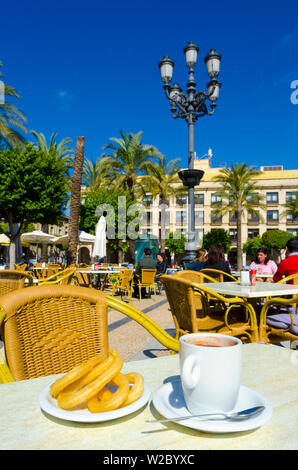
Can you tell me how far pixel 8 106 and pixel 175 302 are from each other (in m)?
19.3

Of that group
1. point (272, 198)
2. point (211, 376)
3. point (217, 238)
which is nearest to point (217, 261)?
point (211, 376)

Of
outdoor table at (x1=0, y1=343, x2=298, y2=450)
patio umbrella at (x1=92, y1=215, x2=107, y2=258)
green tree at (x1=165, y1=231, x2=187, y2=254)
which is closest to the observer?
outdoor table at (x1=0, y1=343, x2=298, y2=450)

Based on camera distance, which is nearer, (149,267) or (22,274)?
(22,274)

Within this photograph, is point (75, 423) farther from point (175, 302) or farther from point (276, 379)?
point (175, 302)

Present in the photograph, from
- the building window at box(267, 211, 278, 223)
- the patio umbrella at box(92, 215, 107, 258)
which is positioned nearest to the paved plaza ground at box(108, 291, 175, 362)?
the patio umbrella at box(92, 215, 107, 258)

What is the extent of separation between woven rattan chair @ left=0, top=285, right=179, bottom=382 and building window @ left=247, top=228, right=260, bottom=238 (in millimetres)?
54590

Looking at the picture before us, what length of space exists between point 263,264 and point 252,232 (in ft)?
156

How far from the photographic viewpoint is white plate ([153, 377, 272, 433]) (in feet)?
2.10

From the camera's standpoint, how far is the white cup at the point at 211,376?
0.70 metres

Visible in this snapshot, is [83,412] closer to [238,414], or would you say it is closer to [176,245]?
[238,414]

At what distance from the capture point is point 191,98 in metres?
9.51

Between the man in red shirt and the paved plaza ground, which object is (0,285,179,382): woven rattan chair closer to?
the paved plaza ground

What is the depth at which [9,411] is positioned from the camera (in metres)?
0.74

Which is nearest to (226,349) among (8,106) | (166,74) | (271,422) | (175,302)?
(271,422)
